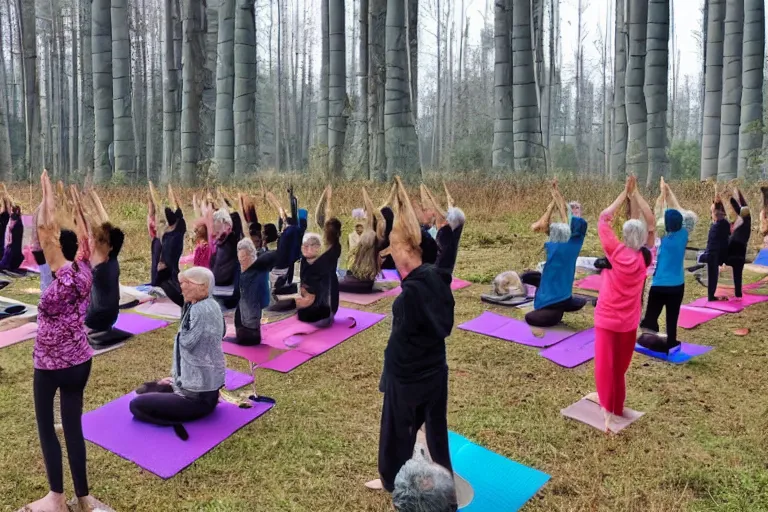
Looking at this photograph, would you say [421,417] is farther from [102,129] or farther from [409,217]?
[102,129]

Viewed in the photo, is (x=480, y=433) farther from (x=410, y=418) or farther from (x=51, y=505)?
(x=51, y=505)

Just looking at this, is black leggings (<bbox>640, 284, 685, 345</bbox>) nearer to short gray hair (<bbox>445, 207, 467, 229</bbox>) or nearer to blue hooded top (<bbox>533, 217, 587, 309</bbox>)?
blue hooded top (<bbox>533, 217, 587, 309</bbox>)

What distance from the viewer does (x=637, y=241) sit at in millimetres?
4820

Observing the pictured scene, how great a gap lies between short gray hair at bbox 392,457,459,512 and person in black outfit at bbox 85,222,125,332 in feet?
13.9

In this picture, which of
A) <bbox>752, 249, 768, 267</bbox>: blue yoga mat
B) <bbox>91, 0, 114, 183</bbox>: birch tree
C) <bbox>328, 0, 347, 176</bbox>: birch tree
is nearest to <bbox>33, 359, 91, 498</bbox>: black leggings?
<bbox>752, 249, 768, 267</bbox>: blue yoga mat

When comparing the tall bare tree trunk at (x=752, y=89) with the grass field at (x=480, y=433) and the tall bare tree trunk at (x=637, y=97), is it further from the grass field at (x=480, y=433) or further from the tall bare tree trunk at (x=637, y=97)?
the grass field at (x=480, y=433)

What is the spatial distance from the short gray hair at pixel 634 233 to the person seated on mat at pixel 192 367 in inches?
125

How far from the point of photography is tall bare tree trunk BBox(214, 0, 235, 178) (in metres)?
18.6

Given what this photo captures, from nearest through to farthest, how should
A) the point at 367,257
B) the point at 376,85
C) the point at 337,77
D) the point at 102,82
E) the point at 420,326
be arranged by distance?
the point at 420,326 < the point at 367,257 < the point at 337,77 < the point at 376,85 < the point at 102,82

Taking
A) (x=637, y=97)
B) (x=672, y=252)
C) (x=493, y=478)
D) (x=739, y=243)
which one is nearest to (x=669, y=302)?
(x=672, y=252)

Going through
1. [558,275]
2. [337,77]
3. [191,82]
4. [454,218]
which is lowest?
[558,275]

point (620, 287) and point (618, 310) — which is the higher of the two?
point (620, 287)

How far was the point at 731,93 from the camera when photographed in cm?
1633

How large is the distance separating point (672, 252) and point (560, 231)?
121cm
